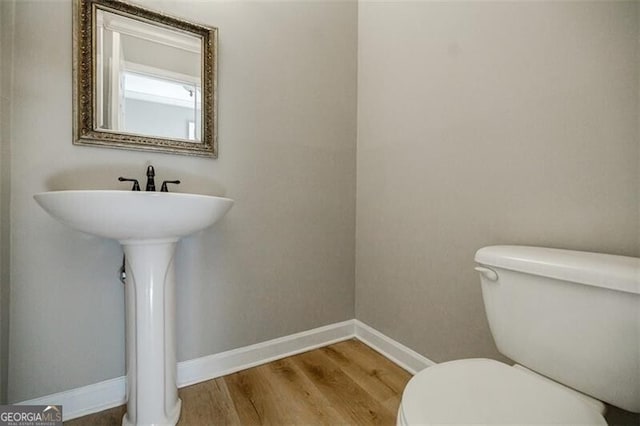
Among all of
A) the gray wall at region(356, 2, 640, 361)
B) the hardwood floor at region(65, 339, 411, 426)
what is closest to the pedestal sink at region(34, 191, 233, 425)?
the hardwood floor at region(65, 339, 411, 426)

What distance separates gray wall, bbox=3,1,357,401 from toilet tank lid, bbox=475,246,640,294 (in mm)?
964

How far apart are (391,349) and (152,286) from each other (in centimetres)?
119

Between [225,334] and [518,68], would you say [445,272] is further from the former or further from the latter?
[225,334]

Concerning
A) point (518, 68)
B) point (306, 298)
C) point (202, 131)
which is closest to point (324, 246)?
point (306, 298)

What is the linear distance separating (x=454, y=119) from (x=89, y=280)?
162cm

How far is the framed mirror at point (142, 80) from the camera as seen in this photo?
1046mm

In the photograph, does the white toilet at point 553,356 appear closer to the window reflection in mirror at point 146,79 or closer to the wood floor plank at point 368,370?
the wood floor plank at point 368,370


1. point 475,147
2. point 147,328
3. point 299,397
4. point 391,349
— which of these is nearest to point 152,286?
point 147,328

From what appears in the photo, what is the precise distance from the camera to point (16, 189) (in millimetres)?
968

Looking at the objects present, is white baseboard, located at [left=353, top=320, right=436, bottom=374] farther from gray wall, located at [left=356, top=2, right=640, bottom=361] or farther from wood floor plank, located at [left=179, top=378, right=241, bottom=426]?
wood floor plank, located at [left=179, top=378, right=241, bottom=426]

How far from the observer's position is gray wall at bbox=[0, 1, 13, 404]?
0.91 metres

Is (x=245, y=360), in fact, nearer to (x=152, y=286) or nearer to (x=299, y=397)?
(x=299, y=397)

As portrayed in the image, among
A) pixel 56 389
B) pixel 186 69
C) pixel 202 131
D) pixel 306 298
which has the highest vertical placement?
pixel 186 69

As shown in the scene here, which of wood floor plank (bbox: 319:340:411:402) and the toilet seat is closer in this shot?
the toilet seat
